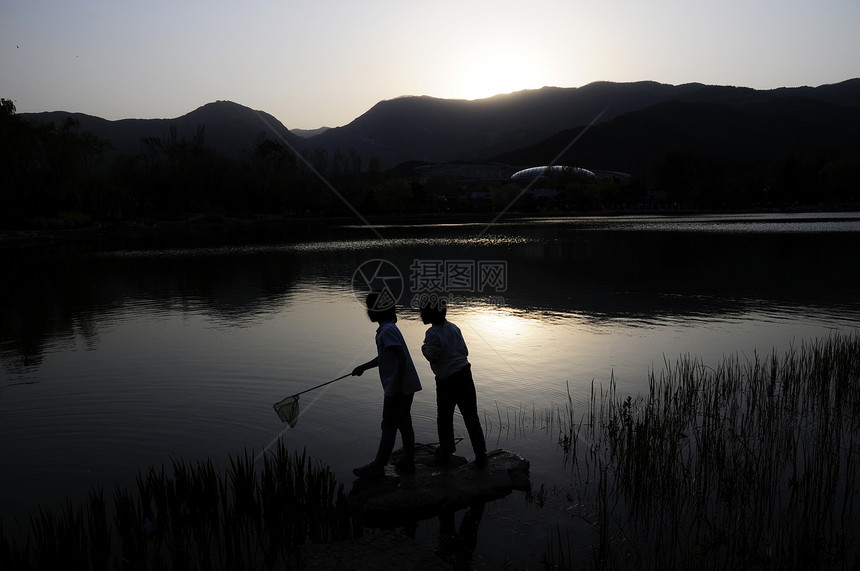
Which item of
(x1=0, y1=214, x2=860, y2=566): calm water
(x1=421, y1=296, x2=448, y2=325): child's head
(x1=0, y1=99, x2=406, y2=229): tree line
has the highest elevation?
(x1=0, y1=99, x2=406, y2=229): tree line

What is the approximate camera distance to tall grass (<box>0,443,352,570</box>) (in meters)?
5.48

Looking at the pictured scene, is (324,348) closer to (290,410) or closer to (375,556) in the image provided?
(290,410)

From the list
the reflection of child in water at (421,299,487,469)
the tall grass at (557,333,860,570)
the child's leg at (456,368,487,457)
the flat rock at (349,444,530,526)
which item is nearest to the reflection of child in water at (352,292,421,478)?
the flat rock at (349,444,530,526)

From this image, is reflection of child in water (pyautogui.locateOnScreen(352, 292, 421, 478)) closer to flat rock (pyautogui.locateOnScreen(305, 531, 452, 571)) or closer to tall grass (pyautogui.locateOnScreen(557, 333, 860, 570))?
flat rock (pyautogui.locateOnScreen(305, 531, 452, 571))

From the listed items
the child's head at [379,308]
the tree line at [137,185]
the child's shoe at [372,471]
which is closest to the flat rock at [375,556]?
the child's shoe at [372,471]

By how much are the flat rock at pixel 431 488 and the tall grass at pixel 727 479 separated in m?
0.85

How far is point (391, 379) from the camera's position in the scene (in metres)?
6.73

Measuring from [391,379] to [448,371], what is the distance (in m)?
0.66

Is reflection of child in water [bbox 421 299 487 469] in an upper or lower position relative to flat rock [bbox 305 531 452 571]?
upper

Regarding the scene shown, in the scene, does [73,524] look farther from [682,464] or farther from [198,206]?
[198,206]

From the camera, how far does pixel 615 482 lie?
7180 millimetres

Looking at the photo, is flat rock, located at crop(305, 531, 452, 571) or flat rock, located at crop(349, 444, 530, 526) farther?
flat rock, located at crop(349, 444, 530, 526)

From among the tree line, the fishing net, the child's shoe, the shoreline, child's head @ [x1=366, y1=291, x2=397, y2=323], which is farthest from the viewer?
the tree line

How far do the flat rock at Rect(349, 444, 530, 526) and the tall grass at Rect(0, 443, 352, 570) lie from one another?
38cm
